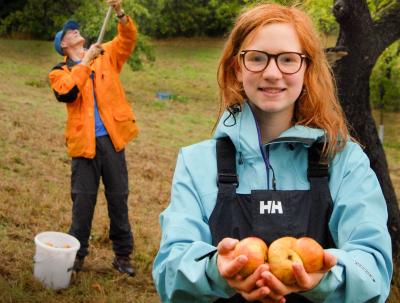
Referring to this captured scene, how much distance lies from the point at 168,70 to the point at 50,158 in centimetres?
1784

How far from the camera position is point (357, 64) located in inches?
208

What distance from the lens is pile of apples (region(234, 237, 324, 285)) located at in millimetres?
1561

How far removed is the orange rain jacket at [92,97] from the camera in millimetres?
4852

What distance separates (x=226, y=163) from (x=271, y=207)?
0.19 m

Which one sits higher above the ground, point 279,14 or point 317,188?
point 279,14

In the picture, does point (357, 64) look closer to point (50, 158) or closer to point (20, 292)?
point (20, 292)

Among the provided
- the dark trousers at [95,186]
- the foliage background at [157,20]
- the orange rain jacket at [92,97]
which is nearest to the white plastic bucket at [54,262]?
the dark trousers at [95,186]

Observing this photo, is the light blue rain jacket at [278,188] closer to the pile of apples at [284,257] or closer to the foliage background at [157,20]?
the pile of apples at [284,257]

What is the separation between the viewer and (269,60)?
6.43 ft

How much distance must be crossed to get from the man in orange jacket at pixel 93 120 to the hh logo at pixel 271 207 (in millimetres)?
3183

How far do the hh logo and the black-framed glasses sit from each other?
409 mm

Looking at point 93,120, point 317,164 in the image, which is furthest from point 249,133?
point 93,120

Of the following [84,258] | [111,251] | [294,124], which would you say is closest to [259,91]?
[294,124]

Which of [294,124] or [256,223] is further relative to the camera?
[294,124]
